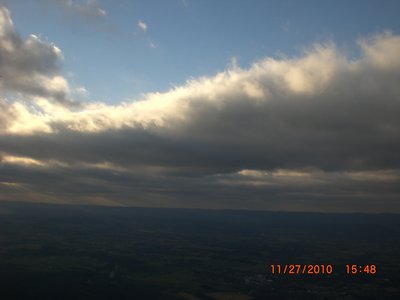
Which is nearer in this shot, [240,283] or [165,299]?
[165,299]

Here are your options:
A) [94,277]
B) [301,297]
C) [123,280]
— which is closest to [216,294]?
[301,297]

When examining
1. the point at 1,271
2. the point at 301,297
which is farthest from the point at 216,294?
the point at 1,271

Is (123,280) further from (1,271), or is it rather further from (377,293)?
(377,293)

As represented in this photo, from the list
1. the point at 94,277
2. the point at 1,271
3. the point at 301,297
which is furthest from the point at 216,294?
the point at 1,271

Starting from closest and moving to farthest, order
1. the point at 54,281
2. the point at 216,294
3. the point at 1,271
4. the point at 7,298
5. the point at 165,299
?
the point at 7,298, the point at 165,299, the point at 216,294, the point at 54,281, the point at 1,271

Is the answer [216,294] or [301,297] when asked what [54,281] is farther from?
[301,297]

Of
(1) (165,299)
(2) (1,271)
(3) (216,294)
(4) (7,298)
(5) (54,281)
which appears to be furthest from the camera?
(2) (1,271)

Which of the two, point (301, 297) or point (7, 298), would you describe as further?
point (301, 297)

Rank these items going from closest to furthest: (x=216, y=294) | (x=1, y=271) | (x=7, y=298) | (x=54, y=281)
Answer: (x=7, y=298)
(x=216, y=294)
(x=54, y=281)
(x=1, y=271)
